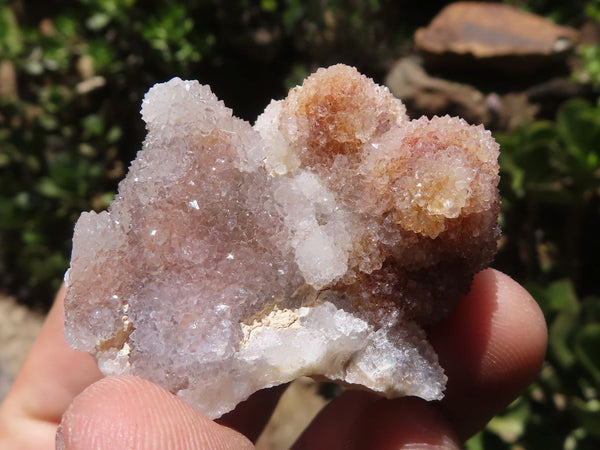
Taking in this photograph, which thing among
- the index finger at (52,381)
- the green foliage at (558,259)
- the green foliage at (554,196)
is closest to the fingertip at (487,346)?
the green foliage at (558,259)

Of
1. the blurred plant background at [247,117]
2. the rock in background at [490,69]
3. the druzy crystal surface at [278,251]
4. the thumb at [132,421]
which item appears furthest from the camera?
the rock in background at [490,69]

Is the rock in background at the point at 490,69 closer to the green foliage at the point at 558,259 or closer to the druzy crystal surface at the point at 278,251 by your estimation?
the green foliage at the point at 558,259

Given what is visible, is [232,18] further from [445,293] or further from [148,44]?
[445,293]

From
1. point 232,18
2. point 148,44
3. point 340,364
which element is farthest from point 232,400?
point 232,18

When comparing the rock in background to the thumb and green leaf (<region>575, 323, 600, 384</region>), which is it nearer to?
green leaf (<region>575, 323, 600, 384</region>)

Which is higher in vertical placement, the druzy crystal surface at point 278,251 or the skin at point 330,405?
the druzy crystal surface at point 278,251

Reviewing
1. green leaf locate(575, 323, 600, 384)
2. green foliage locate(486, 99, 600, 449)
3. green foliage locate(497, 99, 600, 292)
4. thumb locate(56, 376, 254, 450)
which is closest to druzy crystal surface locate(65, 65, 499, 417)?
thumb locate(56, 376, 254, 450)
